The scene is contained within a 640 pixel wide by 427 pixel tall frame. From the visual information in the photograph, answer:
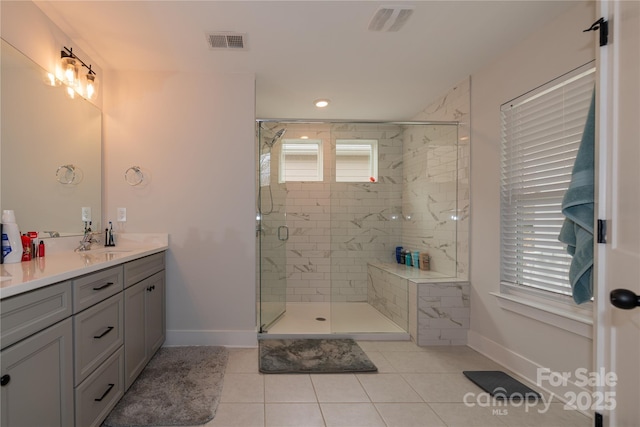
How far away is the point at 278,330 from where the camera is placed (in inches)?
124

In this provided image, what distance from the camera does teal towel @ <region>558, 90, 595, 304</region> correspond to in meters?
1.45

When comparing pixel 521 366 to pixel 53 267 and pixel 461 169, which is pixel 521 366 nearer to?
pixel 461 169

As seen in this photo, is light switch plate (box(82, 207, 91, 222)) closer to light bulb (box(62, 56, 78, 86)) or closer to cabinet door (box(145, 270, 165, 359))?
cabinet door (box(145, 270, 165, 359))

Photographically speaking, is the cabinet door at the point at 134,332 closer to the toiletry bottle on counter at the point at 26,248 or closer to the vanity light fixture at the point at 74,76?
the toiletry bottle on counter at the point at 26,248

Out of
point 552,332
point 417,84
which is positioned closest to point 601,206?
point 552,332

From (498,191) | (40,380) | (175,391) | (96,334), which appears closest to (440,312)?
(498,191)

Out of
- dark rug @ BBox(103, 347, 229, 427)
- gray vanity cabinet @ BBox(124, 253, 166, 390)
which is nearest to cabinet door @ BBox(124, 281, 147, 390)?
gray vanity cabinet @ BBox(124, 253, 166, 390)

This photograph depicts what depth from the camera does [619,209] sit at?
1.06m

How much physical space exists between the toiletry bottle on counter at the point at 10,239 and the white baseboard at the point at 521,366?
125 inches

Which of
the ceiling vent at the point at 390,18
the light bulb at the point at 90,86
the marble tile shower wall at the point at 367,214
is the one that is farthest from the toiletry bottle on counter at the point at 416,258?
the light bulb at the point at 90,86

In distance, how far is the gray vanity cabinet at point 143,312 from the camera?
6.45ft

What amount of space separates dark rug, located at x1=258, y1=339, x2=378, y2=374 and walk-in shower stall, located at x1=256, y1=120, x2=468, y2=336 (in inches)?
8.4

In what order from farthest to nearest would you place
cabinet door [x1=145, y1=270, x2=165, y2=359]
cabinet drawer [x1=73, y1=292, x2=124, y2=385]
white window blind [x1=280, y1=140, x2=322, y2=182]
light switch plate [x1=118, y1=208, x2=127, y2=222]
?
white window blind [x1=280, y1=140, x2=322, y2=182] → light switch plate [x1=118, y1=208, x2=127, y2=222] → cabinet door [x1=145, y1=270, x2=165, y2=359] → cabinet drawer [x1=73, y1=292, x2=124, y2=385]

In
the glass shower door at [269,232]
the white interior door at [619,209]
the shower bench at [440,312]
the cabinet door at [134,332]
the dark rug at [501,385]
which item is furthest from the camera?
the glass shower door at [269,232]
